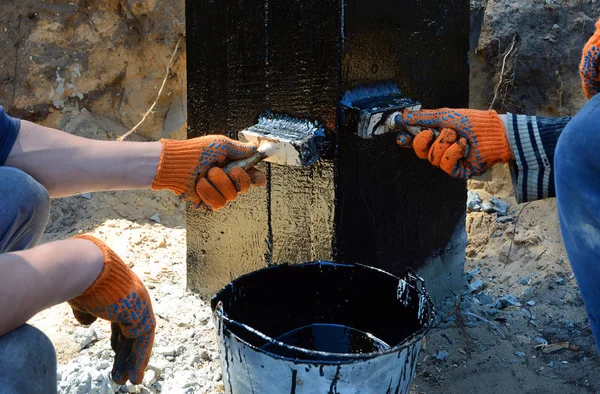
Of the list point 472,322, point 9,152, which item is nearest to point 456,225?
point 472,322

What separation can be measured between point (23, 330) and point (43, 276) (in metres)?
0.16

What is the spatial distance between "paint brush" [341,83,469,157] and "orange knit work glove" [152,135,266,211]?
464 millimetres

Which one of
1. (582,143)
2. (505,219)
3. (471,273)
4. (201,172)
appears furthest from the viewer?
(505,219)

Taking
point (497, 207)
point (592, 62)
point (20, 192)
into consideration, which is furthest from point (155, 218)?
point (592, 62)

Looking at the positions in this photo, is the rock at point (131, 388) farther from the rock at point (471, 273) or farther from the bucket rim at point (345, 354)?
the rock at point (471, 273)

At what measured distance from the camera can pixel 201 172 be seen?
7.50 ft

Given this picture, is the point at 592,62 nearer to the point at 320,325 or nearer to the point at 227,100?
the point at 320,325

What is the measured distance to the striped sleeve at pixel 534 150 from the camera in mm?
2131

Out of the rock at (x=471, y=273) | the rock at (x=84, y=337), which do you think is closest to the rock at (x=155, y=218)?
the rock at (x=84, y=337)

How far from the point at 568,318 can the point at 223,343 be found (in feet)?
6.35

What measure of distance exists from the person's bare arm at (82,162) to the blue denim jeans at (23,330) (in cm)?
30

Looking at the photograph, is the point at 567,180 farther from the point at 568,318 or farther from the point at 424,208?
the point at 568,318

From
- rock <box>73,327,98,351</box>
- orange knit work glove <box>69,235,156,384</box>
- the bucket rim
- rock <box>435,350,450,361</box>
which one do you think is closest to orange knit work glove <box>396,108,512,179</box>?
the bucket rim

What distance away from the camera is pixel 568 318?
3.07 metres
